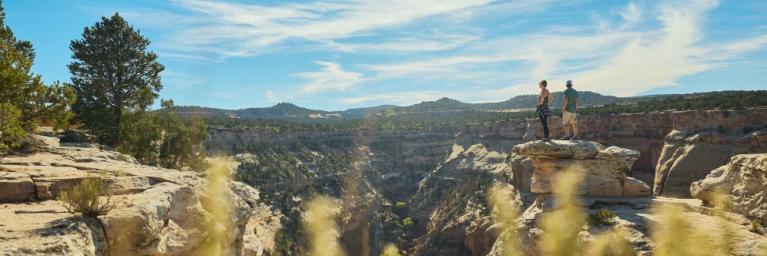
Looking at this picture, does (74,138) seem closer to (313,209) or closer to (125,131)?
(125,131)

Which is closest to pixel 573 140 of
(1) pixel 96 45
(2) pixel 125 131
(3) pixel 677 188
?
(2) pixel 125 131

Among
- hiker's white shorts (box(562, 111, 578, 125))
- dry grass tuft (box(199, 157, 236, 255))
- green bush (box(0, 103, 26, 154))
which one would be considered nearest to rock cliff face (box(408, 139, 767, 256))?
hiker's white shorts (box(562, 111, 578, 125))

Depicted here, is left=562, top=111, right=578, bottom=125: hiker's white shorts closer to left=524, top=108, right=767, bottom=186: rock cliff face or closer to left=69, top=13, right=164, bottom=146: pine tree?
left=69, top=13, right=164, bottom=146: pine tree

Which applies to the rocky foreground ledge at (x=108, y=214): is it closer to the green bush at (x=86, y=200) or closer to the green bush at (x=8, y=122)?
the green bush at (x=86, y=200)

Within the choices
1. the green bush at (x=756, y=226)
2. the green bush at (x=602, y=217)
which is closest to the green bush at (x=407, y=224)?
the green bush at (x=602, y=217)

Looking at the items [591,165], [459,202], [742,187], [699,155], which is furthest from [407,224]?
[742,187]
